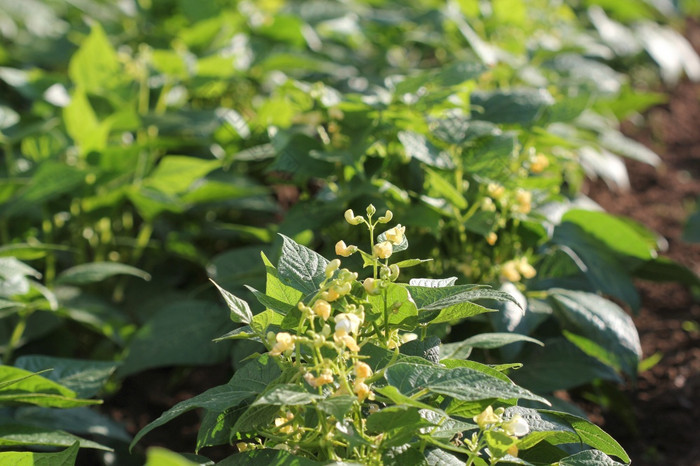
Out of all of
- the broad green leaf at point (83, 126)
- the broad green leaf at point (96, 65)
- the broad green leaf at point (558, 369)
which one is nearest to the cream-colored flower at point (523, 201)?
the broad green leaf at point (558, 369)

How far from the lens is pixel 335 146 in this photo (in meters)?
1.75

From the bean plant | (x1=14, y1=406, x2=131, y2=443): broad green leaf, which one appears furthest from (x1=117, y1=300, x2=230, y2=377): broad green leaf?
the bean plant

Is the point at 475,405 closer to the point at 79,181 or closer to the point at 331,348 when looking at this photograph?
the point at 331,348

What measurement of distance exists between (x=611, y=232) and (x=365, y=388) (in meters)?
0.89

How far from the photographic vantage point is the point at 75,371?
148 cm

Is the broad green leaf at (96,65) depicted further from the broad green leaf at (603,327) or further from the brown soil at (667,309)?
the brown soil at (667,309)

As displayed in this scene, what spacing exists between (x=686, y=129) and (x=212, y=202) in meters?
2.36

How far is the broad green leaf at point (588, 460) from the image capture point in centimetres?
109

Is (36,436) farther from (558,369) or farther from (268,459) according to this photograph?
(558,369)

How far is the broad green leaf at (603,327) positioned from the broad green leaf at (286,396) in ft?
2.27

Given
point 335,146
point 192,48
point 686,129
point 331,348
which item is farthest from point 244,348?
point 686,129

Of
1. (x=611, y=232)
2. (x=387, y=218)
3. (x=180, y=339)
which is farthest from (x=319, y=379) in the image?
(x=611, y=232)

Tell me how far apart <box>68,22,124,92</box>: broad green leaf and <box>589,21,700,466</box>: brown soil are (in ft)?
4.77

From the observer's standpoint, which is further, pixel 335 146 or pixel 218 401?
pixel 335 146
